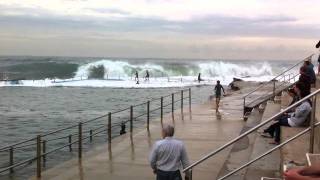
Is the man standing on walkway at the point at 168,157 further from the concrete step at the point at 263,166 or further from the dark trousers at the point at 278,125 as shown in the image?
the dark trousers at the point at 278,125

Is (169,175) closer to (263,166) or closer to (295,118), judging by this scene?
(263,166)

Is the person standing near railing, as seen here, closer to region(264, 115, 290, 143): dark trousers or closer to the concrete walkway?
the concrete walkway

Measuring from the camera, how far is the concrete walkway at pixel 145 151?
984cm

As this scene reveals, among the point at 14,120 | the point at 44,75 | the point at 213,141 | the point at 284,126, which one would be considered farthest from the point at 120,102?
the point at 44,75

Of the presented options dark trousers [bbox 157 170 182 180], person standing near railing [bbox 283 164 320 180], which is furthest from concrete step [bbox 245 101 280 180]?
person standing near railing [bbox 283 164 320 180]

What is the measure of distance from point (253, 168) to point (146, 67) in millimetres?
77929

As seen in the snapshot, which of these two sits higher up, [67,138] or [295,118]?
[295,118]

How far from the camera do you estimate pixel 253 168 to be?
838 centimetres

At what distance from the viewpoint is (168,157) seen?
670cm

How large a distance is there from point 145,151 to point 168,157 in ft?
17.9

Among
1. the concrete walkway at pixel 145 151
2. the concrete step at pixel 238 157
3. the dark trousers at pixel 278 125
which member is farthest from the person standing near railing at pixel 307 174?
the dark trousers at pixel 278 125

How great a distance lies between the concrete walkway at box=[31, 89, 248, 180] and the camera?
9.84m

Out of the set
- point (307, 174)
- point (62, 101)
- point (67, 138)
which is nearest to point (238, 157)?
point (307, 174)

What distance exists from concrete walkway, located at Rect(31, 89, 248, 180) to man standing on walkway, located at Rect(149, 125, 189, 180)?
2703 mm
